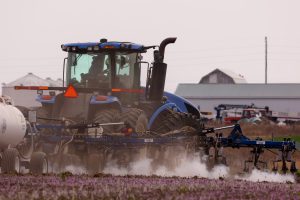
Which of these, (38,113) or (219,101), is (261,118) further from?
(38,113)

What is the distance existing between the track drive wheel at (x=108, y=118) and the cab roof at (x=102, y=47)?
2221 mm

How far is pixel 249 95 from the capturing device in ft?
391

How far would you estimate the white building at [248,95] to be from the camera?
384 feet

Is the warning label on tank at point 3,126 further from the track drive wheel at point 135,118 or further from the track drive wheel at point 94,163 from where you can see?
the track drive wheel at point 135,118

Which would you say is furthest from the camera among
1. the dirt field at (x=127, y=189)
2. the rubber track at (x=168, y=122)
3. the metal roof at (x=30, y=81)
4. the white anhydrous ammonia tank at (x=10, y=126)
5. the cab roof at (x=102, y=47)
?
the metal roof at (x=30, y=81)

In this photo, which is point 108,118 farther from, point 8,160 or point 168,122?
point 168,122

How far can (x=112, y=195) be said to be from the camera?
1519 cm

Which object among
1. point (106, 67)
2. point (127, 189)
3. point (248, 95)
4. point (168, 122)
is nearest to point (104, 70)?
point (106, 67)

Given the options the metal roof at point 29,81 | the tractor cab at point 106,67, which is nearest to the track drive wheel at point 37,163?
the tractor cab at point 106,67

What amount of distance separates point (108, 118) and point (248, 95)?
97.4 m

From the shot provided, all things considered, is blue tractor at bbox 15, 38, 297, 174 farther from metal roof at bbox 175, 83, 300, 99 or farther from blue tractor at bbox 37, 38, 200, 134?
metal roof at bbox 175, 83, 300, 99

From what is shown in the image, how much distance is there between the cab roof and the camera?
24797 millimetres

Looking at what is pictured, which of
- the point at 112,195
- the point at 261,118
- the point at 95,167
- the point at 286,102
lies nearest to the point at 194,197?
the point at 112,195

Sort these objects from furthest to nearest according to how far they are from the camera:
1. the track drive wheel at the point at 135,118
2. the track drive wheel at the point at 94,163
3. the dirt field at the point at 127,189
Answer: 1. the track drive wheel at the point at 135,118
2. the track drive wheel at the point at 94,163
3. the dirt field at the point at 127,189
